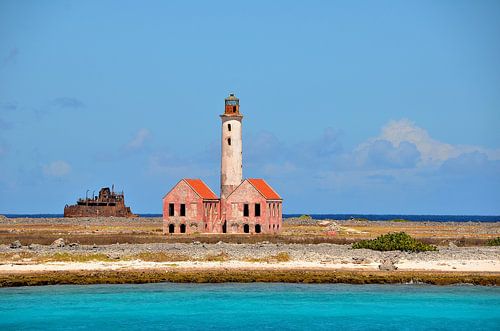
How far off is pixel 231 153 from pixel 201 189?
4.33 m

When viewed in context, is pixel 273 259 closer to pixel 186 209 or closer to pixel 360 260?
pixel 360 260

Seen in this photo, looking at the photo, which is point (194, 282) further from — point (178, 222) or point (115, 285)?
point (178, 222)

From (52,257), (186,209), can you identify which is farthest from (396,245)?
(186,209)

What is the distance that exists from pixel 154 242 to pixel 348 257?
17116mm

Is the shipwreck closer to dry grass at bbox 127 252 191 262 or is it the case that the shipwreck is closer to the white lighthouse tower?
the white lighthouse tower

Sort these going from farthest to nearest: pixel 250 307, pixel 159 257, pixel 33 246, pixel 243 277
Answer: pixel 33 246 < pixel 159 257 < pixel 243 277 < pixel 250 307

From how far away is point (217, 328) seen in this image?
108 ft

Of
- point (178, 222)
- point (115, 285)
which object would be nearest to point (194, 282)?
point (115, 285)

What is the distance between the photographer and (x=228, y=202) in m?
75.6

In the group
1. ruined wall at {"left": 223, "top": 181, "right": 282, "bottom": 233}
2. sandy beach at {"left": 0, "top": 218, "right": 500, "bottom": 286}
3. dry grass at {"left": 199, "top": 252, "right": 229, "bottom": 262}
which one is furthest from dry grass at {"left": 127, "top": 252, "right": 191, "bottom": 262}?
ruined wall at {"left": 223, "top": 181, "right": 282, "bottom": 233}

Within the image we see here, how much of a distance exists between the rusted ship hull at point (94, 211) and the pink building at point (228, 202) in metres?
63.5

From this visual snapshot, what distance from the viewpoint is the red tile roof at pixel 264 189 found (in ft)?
247

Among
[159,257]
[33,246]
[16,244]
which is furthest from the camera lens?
[16,244]

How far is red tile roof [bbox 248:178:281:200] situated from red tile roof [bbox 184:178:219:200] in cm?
411
